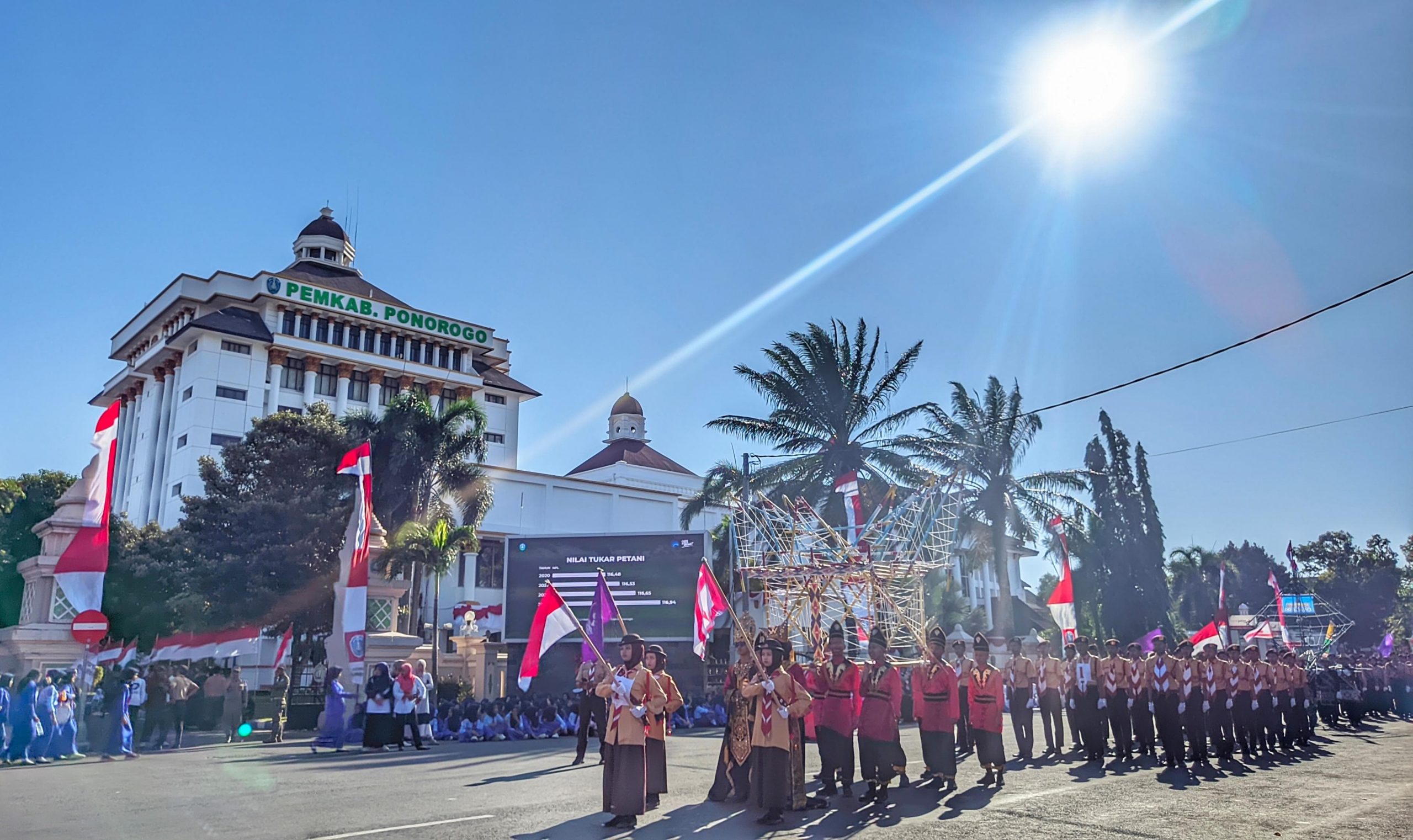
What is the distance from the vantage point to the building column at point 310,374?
54.3 m

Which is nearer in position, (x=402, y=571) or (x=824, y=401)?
(x=402, y=571)

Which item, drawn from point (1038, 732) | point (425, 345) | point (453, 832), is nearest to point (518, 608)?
point (1038, 732)

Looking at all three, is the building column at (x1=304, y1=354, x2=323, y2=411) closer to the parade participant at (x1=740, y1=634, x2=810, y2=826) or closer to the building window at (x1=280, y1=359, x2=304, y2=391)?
the building window at (x1=280, y1=359, x2=304, y2=391)

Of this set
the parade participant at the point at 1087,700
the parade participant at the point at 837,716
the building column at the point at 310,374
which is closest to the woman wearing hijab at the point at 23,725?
the parade participant at the point at 837,716

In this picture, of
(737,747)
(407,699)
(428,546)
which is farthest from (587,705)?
(428,546)

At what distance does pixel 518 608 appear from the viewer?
1148 inches

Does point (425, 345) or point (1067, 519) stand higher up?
point (425, 345)

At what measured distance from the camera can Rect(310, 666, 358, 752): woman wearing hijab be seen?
17.4 m

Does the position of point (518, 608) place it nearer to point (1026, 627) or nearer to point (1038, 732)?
point (1038, 732)

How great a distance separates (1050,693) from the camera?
16188 millimetres

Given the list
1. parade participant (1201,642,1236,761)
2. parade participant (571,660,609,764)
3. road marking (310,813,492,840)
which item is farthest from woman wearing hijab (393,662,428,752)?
parade participant (1201,642,1236,761)

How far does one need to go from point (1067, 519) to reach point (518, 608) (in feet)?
62.4

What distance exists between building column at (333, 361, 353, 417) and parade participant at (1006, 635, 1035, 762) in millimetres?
47236

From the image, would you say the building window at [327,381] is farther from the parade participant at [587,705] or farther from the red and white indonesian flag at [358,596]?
the parade participant at [587,705]
